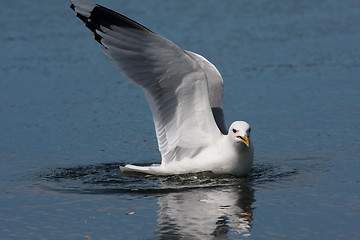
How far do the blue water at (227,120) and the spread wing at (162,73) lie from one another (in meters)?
0.57

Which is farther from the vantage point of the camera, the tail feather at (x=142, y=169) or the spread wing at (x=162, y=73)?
the tail feather at (x=142, y=169)

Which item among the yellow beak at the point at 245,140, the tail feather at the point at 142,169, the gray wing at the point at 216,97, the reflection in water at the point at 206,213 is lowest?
the reflection in water at the point at 206,213

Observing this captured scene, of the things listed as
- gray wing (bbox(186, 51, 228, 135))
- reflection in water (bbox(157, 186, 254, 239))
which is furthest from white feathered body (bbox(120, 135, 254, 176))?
gray wing (bbox(186, 51, 228, 135))

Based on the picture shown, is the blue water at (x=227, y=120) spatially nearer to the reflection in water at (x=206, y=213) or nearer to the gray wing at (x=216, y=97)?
the reflection in water at (x=206, y=213)

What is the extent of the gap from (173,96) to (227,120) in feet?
9.22

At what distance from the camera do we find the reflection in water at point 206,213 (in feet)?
23.0

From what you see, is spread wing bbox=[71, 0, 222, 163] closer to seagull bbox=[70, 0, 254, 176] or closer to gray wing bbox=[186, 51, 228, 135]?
seagull bbox=[70, 0, 254, 176]

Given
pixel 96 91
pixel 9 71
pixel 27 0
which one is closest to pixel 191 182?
pixel 96 91

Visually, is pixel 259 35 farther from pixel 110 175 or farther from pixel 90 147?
pixel 110 175

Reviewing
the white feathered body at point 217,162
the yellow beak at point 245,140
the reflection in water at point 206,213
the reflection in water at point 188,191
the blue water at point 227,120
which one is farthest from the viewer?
the white feathered body at point 217,162

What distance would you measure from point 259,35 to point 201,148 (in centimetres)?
911

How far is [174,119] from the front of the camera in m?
9.51

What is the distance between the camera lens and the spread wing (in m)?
8.92

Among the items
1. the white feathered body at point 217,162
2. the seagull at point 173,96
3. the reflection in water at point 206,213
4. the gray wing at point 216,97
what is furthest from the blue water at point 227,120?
the gray wing at point 216,97
